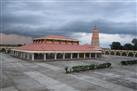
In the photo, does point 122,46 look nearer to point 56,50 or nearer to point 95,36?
point 95,36

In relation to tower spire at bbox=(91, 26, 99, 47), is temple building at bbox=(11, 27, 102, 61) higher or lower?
lower

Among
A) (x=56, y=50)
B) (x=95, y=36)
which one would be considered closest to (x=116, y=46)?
(x=95, y=36)

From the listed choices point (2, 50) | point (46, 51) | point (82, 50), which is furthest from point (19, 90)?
point (2, 50)

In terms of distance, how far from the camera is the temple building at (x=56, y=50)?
42575 millimetres

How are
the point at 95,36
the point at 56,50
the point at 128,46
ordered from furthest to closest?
the point at 128,46 → the point at 95,36 → the point at 56,50

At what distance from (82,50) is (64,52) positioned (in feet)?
20.7

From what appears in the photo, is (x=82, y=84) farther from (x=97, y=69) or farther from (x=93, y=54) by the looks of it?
(x=93, y=54)

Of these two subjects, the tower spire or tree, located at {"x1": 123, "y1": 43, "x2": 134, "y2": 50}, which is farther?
tree, located at {"x1": 123, "y1": 43, "x2": 134, "y2": 50}

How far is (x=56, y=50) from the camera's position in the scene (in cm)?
4375

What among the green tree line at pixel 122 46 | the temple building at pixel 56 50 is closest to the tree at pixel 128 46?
the green tree line at pixel 122 46

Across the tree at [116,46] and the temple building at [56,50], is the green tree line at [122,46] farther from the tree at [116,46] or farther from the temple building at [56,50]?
the temple building at [56,50]

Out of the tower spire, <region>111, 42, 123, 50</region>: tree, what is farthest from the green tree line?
the tower spire

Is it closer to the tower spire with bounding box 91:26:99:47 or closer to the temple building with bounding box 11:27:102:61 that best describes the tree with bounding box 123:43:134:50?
the tower spire with bounding box 91:26:99:47

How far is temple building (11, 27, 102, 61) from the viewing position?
4258 cm
